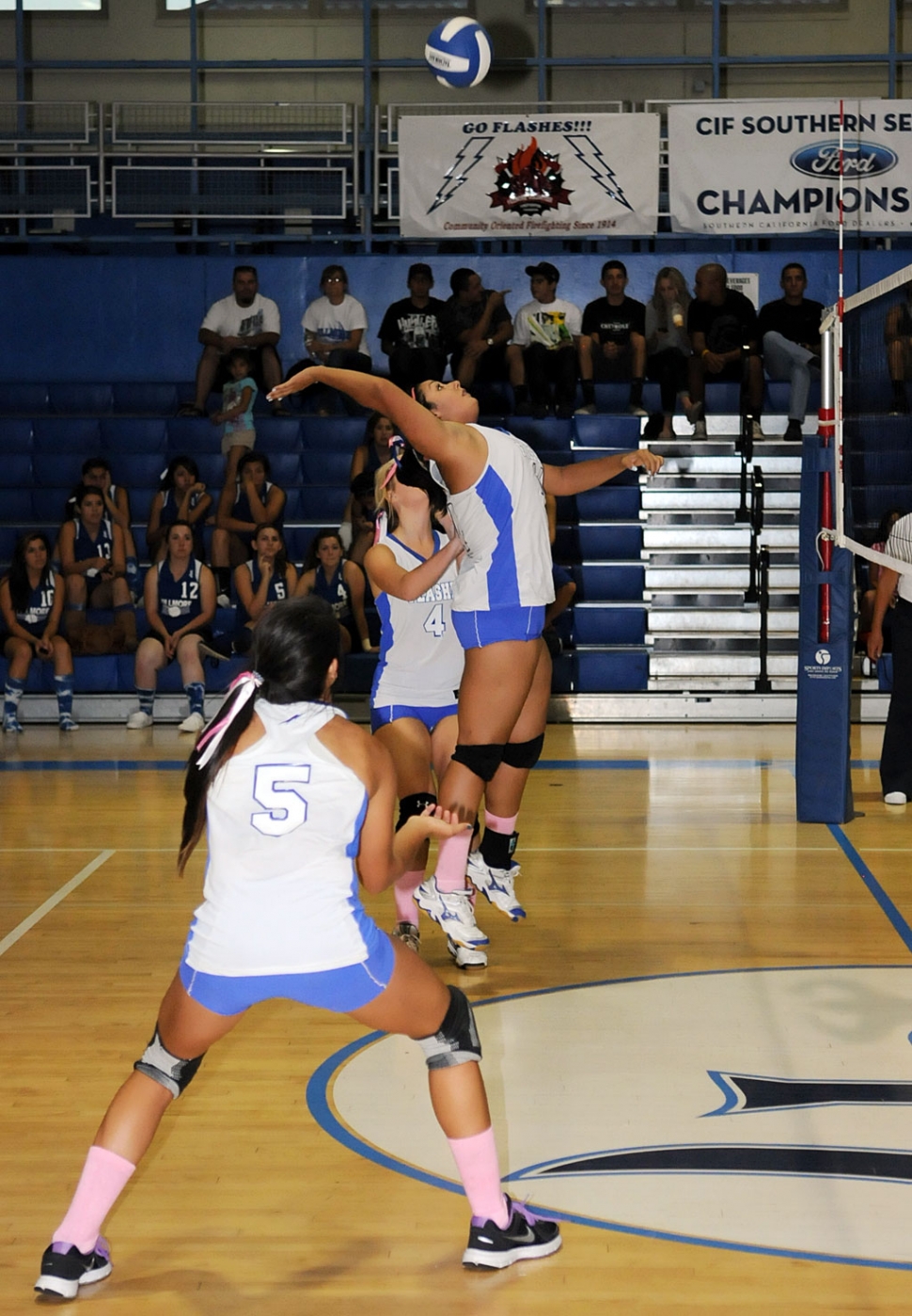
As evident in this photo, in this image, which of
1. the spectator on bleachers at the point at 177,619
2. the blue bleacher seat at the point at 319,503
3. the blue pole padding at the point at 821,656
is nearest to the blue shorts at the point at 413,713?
the blue pole padding at the point at 821,656

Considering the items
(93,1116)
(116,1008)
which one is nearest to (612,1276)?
(93,1116)

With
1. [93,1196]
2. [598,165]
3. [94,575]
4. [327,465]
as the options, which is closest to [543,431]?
[327,465]

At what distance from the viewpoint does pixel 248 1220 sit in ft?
11.4

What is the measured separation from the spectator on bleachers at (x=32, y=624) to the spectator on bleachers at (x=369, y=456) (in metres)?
2.25

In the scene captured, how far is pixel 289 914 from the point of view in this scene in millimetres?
2938

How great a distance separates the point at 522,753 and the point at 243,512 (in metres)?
7.56

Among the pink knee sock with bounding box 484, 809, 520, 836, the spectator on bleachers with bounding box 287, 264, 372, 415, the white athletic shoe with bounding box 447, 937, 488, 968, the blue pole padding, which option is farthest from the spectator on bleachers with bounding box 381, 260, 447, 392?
the white athletic shoe with bounding box 447, 937, 488, 968

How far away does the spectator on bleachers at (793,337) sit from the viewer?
13930 mm

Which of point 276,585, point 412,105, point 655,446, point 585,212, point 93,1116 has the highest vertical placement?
point 412,105

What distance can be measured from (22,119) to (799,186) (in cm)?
781

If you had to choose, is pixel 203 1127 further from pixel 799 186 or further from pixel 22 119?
pixel 22 119

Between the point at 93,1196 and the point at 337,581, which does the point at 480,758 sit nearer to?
the point at 93,1196

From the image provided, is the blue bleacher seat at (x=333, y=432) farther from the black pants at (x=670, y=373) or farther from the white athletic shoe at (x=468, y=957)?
the white athletic shoe at (x=468, y=957)

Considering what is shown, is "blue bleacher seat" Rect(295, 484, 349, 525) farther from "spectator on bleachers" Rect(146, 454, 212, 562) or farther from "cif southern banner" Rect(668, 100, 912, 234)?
"cif southern banner" Rect(668, 100, 912, 234)
